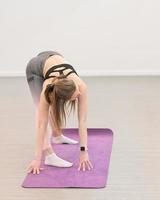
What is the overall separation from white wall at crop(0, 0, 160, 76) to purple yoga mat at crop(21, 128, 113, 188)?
329 cm

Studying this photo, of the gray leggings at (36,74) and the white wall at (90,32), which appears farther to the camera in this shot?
the white wall at (90,32)

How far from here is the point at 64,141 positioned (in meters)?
3.69

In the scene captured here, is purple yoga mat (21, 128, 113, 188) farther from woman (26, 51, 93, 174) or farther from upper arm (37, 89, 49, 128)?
upper arm (37, 89, 49, 128)

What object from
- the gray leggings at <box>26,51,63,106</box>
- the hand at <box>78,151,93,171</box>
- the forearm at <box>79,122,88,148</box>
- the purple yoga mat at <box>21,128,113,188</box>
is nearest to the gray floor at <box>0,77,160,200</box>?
the purple yoga mat at <box>21,128,113,188</box>

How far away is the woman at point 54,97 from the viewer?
8.86 ft

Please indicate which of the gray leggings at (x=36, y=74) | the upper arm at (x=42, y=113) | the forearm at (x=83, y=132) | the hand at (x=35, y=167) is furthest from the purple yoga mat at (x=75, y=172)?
the gray leggings at (x=36, y=74)

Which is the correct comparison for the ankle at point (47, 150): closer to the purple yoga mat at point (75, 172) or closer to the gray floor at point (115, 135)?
the purple yoga mat at point (75, 172)

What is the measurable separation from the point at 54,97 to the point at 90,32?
4274 millimetres

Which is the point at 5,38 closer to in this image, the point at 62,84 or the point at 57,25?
the point at 57,25

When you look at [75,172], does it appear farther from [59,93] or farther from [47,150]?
[59,93]

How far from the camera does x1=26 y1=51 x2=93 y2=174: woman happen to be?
270cm

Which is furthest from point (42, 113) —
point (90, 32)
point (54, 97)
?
point (90, 32)

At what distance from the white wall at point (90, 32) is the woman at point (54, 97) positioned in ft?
12.2

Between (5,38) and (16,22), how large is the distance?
0.32 m
